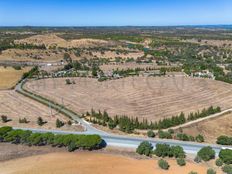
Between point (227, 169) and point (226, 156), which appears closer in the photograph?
point (227, 169)

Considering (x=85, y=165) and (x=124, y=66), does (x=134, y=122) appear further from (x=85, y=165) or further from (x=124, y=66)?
(x=124, y=66)

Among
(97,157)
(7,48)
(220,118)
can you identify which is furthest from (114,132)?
(7,48)

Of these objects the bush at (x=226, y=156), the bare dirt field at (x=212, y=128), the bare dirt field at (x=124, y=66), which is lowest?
the bare dirt field at (x=212, y=128)

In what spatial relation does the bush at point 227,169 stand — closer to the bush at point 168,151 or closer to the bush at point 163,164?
the bush at point 168,151

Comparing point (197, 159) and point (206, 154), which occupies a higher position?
point (206, 154)

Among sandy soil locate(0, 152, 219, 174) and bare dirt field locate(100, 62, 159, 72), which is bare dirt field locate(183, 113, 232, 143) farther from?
bare dirt field locate(100, 62, 159, 72)

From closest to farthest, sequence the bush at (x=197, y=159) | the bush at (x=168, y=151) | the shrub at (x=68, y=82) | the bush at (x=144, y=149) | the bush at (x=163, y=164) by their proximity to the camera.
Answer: the bush at (x=163, y=164) < the bush at (x=197, y=159) < the bush at (x=168, y=151) < the bush at (x=144, y=149) < the shrub at (x=68, y=82)

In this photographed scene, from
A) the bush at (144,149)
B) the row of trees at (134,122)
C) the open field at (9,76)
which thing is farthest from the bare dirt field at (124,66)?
the bush at (144,149)

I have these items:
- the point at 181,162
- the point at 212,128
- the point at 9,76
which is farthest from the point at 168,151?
the point at 9,76

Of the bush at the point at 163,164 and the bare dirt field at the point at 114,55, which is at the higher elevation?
the bare dirt field at the point at 114,55
